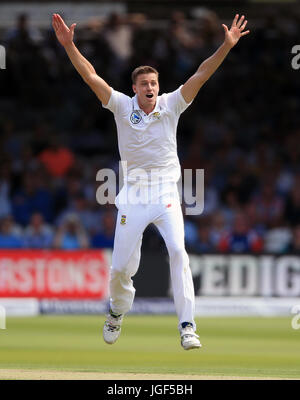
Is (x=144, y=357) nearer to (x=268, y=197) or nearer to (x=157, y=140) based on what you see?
(x=157, y=140)

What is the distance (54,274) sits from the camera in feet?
48.4

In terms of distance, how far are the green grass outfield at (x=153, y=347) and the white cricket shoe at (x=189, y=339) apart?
1.05 ft

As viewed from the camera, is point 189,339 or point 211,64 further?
point 211,64

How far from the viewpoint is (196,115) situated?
696 inches

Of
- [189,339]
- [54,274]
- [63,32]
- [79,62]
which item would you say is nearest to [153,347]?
[189,339]

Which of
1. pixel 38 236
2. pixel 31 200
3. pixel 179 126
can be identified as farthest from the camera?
pixel 179 126

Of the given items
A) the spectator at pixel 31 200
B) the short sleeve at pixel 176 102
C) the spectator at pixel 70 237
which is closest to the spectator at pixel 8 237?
the spectator at pixel 70 237

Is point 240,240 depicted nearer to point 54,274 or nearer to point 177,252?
point 54,274

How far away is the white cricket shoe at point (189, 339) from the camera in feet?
26.1

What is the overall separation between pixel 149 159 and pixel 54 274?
675 centimetres

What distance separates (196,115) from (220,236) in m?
2.97

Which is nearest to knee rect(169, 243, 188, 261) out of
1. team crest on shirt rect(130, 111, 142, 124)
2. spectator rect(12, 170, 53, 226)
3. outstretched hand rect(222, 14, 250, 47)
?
team crest on shirt rect(130, 111, 142, 124)

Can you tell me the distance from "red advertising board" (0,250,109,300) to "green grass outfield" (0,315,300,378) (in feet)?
1.41

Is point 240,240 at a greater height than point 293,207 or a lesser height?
lesser
